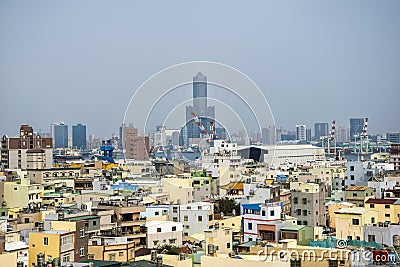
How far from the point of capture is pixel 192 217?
866 centimetres

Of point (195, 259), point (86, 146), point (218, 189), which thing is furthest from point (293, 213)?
point (86, 146)

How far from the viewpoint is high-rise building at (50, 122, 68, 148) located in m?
51.1

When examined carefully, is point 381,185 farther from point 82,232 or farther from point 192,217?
point 82,232

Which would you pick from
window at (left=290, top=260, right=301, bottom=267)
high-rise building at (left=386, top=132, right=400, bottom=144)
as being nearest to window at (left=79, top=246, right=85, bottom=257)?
→ window at (left=290, top=260, right=301, bottom=267)

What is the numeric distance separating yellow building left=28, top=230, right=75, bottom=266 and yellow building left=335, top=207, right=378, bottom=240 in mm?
2791

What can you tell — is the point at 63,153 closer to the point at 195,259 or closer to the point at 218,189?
the point at 218,189

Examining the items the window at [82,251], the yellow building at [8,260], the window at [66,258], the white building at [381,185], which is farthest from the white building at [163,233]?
the white building at [381,185]

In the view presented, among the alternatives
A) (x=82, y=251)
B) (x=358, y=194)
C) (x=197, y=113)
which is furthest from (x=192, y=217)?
(x=197, y=113)

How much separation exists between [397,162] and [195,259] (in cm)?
1621

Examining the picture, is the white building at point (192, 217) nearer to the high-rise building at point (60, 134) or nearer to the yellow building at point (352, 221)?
the yellow building at point (352, 221)

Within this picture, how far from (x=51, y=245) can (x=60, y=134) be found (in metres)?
48.0

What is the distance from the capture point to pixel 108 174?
16.3 m

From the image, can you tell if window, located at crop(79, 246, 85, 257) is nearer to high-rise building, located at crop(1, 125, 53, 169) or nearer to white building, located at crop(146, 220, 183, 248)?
white building, located at crop(146, 220, 183, 248)

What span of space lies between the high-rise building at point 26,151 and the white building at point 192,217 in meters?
13.3
